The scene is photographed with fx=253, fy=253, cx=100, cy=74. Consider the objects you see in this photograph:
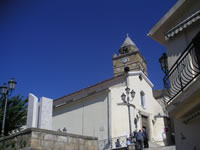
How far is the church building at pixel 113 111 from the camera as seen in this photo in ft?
75.9

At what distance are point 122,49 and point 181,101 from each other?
5709cm

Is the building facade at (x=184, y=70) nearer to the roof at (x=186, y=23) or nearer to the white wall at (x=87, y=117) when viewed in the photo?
the roof at (x=186, y=23)

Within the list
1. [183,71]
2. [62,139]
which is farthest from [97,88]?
[183,71]

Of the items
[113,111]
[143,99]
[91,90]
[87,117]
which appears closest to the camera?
[113,111]

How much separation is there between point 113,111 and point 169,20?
47.4 ft

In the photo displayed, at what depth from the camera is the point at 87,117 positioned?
982 inches

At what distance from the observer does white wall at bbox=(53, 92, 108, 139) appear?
926 inches

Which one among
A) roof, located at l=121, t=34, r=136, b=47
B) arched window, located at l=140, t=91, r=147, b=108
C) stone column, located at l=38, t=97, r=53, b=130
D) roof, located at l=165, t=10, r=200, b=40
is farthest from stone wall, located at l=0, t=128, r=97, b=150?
roof, located at l=121, t=34, r=136, b=47

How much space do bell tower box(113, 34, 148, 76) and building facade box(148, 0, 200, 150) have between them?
48.6 m

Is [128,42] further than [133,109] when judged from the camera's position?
Yes

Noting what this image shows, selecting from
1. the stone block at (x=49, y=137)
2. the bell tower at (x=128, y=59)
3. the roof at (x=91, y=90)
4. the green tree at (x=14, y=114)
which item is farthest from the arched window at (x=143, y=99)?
the bell tower at (x=128, y=59)

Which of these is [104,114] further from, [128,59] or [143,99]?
[128,59]

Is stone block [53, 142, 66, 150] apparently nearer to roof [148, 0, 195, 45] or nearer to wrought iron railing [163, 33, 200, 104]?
wrought iron railing [163, 33, 200, 104]

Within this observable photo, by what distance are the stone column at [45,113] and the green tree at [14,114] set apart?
836cm
